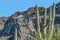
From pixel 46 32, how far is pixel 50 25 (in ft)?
2.46

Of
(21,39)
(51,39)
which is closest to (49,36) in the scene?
(51,39)

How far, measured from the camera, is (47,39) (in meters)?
15.3

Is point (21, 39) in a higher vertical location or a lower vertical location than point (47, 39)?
lower

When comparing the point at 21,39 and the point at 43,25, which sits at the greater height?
the point at 43,25

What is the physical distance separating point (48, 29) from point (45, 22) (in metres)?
0.65

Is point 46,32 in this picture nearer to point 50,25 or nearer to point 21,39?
point 50,25

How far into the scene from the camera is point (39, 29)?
15555mm

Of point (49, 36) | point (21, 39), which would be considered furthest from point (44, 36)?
point (21, 39)

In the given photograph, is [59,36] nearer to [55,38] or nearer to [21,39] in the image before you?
[55,38]

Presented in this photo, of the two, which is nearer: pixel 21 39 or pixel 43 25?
pixel 43 25

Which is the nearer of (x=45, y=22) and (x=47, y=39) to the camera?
(x=47, y=39)

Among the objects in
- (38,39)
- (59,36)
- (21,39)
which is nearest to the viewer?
(38,39)

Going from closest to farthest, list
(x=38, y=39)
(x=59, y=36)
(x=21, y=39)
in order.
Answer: (x=38, y=39)
(x=59, y=36)
(x=21, y=39)

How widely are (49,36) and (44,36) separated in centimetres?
23
